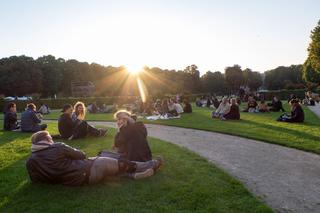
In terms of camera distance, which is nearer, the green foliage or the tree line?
the tree line

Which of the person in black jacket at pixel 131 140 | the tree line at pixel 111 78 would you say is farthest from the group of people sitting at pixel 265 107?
the tree line at pixel 111 78

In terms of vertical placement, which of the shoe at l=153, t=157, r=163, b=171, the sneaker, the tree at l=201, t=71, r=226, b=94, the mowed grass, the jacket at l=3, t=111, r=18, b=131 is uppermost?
the tree at l=201, t=71, r=226, b=94

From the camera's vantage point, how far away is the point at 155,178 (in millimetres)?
8070

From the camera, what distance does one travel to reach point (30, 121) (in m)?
17.2

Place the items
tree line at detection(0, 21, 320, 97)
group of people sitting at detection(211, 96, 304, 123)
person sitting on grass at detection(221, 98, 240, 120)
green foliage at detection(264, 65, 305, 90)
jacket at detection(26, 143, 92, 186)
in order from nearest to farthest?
jacket at detection(26, 143, 92, 186) → group of people sitting at detection(211, 96, 304, 123) → person sitting on grass at detection(221, 98, 240, 120) → tree line at detection(0, 21, 320, 97) → green foliage at detection(264, 65, 305, 90)

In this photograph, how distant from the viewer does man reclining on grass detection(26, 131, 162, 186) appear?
722 centimetres

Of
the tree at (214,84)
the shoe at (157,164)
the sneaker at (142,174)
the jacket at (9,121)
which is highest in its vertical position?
the tree at (214,84)

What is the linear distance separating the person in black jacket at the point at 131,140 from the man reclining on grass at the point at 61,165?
1.04 metres

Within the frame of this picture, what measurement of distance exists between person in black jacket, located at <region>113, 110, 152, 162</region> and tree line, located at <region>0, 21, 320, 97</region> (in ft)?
236

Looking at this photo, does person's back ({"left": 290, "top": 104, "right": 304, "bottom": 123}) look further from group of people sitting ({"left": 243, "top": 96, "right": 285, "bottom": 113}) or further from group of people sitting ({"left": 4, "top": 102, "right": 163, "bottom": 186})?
group of people sitting ({"left": 4, "top": 102, "right": 163, "bottom": 186})

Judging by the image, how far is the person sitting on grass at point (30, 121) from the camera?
1698 cm

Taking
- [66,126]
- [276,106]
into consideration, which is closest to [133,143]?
[66,126]

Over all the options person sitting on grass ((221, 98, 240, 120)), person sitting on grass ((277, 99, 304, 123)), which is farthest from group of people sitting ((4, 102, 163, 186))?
person sitting on grass ((221, 98, 240, 120))

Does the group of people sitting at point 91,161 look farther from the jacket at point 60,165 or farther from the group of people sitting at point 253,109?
the group of people sitting at point 253,109
